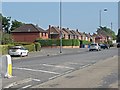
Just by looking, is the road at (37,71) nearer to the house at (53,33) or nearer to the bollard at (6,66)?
the bollard at (6,66)

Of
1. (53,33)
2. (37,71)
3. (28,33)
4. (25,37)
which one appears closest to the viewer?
(37,71)

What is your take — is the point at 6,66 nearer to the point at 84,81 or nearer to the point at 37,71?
the point at 84,81

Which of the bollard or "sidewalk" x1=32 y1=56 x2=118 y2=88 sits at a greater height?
the bollard

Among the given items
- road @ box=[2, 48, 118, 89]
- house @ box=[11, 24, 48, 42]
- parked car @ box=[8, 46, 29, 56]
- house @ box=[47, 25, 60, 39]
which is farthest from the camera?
house @ box=[47, 25, 60, 39]

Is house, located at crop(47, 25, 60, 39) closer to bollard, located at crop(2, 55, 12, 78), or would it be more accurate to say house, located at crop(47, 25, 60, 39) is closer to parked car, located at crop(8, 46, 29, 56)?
parked car, located at crop(8, 46, 29, 56)

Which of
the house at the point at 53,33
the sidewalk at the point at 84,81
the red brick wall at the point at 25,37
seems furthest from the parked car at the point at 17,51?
the house at the point at 53,33

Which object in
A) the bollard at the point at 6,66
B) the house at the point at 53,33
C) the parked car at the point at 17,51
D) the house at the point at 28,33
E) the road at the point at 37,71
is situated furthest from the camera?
the house at the point at 53,33

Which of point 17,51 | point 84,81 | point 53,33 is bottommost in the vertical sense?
point 17,51

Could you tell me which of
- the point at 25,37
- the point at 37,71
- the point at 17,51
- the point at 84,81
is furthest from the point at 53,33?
the point at 84,81

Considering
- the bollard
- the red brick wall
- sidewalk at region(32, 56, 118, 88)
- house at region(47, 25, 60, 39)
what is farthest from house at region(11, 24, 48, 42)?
the bollard

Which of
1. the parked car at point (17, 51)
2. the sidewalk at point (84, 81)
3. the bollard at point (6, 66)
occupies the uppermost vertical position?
the bollard at point (6, 66)

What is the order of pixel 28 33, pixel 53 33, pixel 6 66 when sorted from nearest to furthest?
pixel 6 66 → pixel 28 33 → pixel 53 33

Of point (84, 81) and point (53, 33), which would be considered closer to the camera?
point (84, 81)

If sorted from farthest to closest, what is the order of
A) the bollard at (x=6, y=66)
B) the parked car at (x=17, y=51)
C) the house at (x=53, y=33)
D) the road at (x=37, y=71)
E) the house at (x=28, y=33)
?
the house at (x=53, y=33) < the house at (x=28, y=33) < the parked car at (x=17, y=51) < the bollard at (x=6, y=66) < the road at (x=37, y=71)
